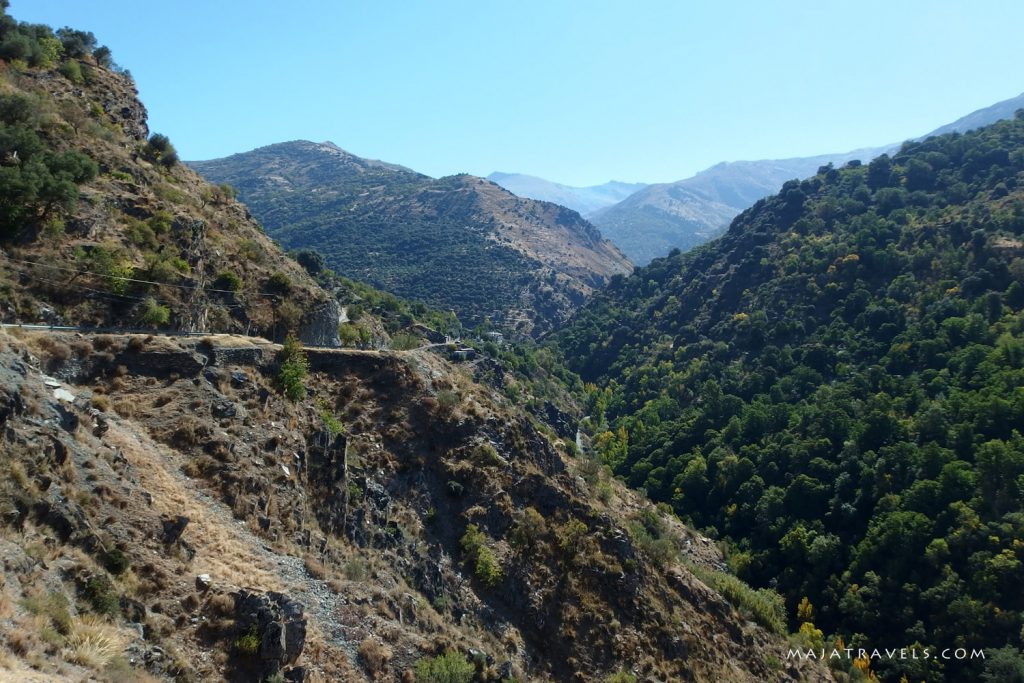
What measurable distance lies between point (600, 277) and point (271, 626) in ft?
588

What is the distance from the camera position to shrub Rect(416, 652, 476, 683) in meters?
20.3

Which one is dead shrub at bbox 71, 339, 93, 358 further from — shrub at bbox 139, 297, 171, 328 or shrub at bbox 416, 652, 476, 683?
shrub at bbox 416, 652, 476, 683

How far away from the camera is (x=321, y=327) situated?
37.9 metres

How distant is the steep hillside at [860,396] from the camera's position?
165 feet

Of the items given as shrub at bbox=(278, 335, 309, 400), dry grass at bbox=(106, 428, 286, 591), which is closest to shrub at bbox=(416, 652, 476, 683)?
dry grass at bbox=(106, 428, 286, 591)

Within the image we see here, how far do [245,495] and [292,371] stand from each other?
323 inches

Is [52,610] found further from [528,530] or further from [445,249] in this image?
[445,249]

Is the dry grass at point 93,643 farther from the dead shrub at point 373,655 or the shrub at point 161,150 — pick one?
the shrub at point 161,150

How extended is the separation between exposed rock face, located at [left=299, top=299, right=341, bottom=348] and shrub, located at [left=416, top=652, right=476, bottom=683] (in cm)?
2130

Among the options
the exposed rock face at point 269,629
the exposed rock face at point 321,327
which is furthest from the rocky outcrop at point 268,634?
the exposed rock face at point 321,327

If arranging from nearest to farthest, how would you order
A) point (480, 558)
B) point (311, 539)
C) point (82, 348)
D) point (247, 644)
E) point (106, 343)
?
1. point (247, 644)
2. point (311, 539)
3. point (82, 348)
4. point (106, 343)
5. point (480, 558)

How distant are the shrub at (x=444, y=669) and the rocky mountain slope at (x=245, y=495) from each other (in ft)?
0.42

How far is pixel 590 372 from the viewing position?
400ft

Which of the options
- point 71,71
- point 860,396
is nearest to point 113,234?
point 71,71
